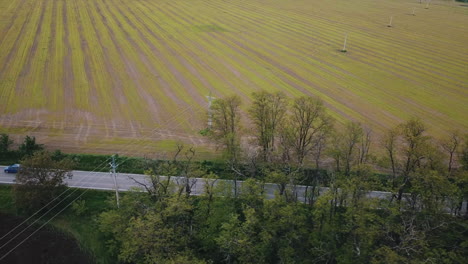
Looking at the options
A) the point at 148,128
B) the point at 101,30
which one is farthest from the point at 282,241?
the point at 101,30

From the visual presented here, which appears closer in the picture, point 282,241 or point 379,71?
point 282,241

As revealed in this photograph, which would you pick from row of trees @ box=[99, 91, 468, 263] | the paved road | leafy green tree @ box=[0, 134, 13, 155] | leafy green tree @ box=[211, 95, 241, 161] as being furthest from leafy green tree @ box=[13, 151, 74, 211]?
leafy green tree @ box=[211, 95, 241, 161]

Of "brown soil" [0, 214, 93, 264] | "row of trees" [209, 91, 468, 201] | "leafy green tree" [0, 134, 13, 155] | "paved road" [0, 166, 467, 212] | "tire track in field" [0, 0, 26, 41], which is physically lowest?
"brown soil" [0, 214, 93, 264]

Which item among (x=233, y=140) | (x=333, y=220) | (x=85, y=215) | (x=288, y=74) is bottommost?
(x=85, y=215)

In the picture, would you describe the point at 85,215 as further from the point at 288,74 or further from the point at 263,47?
the point at 263,47

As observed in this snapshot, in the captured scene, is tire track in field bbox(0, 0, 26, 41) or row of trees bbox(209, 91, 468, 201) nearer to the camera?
row of trees bbox(209, 91, 468, 201)

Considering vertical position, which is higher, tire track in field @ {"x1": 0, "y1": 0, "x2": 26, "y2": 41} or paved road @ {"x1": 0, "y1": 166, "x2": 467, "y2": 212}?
tire track in field @ {"x1": 0, "y1": 0, "x2": 26, "y2": 41}

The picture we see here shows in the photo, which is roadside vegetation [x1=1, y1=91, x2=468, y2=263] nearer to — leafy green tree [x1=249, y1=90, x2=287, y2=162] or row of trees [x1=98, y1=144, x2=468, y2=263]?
row of trees [x1=98, y1=144, x2=468, y2=263]

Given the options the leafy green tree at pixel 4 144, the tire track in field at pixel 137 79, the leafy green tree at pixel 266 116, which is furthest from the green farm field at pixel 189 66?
the leafy green tree at pixel 266 116
